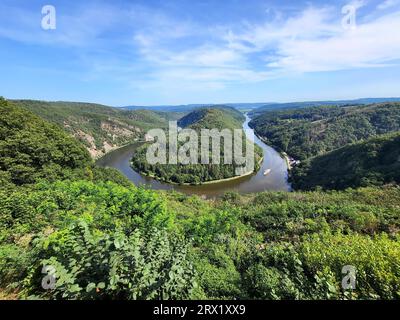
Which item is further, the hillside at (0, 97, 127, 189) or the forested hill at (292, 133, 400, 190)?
the forested hill at (292, 133, 400, 190)

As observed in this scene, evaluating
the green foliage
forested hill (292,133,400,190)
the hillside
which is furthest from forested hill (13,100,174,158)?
the green foliage

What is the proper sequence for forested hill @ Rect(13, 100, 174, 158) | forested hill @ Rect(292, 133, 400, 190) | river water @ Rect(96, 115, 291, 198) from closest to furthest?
forested hill @ Rect(292, 133, 400, 190), river water @ Rect(96, 115, 291, 198), forested hill @ Rect(13, 100, 174, 158)

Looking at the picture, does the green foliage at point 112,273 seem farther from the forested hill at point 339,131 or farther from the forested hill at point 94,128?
the forested hill at point 94,128

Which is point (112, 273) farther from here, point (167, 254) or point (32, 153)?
point (32, 153)

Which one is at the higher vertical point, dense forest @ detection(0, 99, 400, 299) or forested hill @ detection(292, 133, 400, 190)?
dense forest @ detection(0, 99, 400, 299)

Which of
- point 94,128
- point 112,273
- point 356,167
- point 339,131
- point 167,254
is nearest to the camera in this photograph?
point 112,273

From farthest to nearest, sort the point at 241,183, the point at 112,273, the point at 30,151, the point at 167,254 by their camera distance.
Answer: the point at 241,183, the point at 30,151, the point at 167,254, the point at 112,273

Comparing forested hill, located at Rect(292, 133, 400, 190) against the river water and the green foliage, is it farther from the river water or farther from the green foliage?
the green foliage

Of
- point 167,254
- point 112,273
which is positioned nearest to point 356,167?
point 167,254

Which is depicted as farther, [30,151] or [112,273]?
[30,151]
